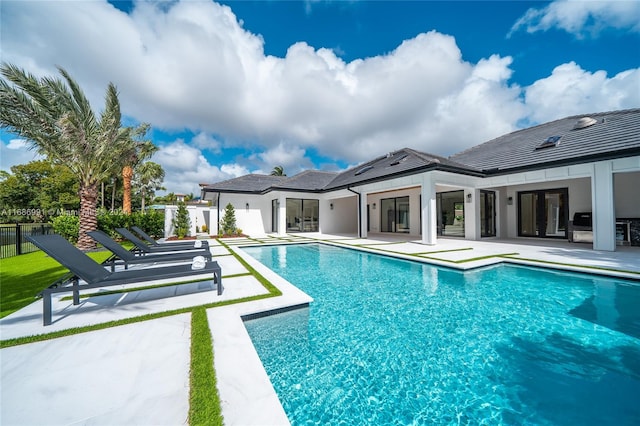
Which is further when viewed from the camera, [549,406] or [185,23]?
[185,23]

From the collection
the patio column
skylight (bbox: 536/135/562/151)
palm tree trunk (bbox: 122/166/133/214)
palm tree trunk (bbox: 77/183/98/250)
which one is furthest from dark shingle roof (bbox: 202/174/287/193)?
skylight (bbox: 536/135/562/151)

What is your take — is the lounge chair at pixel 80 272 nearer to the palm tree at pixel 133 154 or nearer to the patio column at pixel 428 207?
the patio column at pixel 428 207

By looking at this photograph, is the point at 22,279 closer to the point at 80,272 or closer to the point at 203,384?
the point at 80,272

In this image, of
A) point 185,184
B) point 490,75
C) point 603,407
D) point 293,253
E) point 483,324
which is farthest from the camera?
point 185,184

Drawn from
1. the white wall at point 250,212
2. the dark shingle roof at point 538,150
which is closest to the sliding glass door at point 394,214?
the dark shingle roof at point 538,150

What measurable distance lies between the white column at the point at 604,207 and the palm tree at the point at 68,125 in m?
Answer: 21.3

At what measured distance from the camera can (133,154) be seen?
16469 millimetres

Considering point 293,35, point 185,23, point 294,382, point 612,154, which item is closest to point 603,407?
point 294,382

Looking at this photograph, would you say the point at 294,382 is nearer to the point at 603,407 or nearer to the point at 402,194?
the point at 603,407

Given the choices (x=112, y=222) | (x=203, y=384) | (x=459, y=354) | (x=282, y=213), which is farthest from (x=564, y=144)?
(x=112, y=222)

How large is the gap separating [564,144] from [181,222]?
75.1ft

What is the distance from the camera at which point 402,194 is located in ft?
64.0

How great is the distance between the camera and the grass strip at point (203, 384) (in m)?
1.98

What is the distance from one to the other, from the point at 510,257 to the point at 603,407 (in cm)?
773
